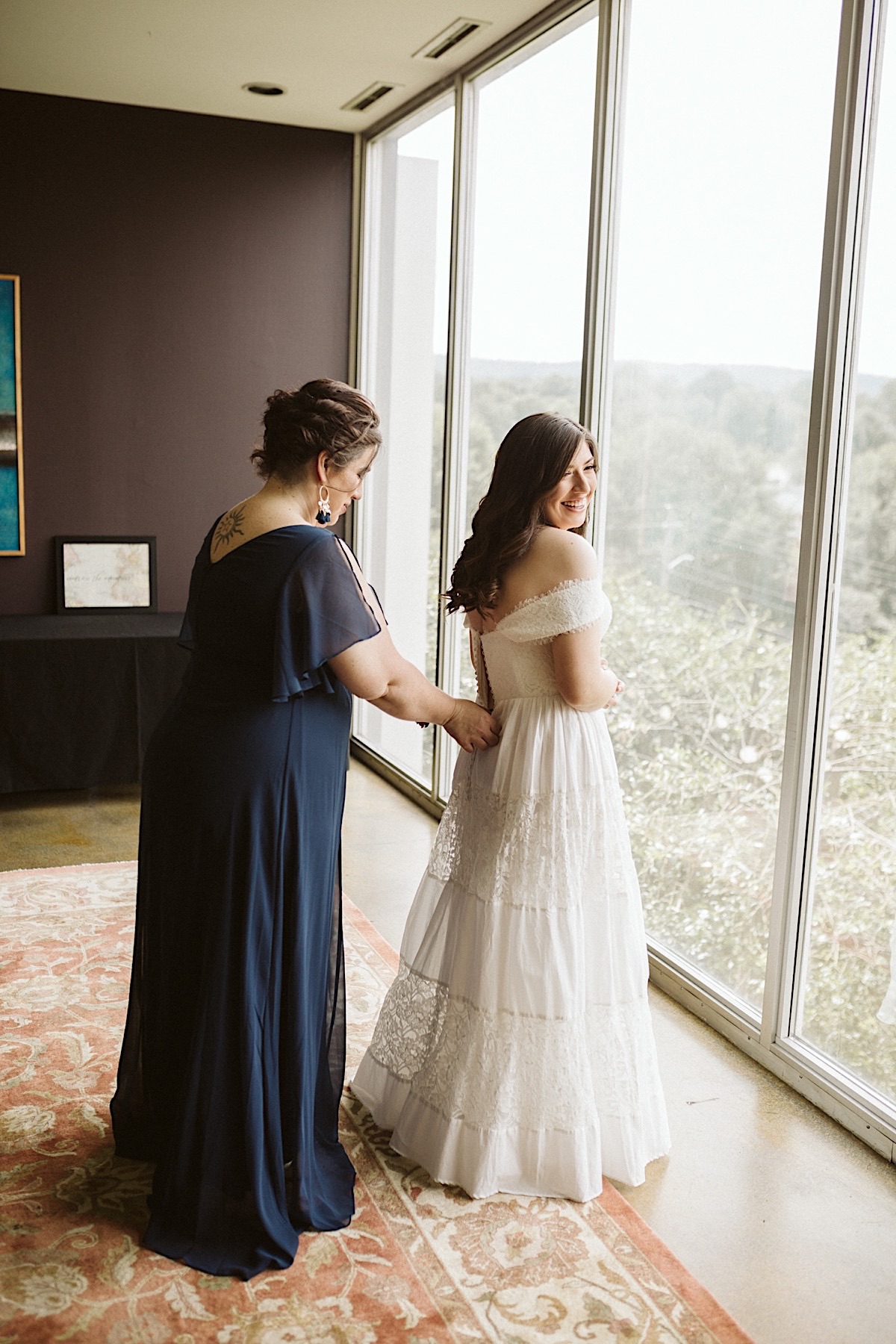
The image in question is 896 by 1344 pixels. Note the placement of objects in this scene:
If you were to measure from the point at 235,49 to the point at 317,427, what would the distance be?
3.16 m

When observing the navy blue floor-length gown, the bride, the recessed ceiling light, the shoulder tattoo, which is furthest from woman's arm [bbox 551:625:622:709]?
the recessed ceiling light

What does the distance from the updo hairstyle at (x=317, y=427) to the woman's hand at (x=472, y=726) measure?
1.86ft

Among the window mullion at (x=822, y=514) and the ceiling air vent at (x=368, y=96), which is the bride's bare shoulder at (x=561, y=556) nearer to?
the window mullion at (x=822, y=514)

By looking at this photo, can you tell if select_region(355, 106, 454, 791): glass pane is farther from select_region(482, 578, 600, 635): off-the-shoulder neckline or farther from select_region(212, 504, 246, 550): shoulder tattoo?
select_region(212, 504, 246, 550): shoulder tattoo

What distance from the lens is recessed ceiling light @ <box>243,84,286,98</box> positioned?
5227 millimetres

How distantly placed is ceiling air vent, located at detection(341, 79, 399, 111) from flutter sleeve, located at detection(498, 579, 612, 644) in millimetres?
3551

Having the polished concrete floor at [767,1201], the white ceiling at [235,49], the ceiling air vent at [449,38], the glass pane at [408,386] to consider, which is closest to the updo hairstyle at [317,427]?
the polished concrete floor at [767,1201]

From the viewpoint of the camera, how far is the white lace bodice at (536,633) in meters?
2.44

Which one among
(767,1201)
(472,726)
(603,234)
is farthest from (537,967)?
(603,234)

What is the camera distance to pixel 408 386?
5.70 metres

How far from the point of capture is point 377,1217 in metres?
2.42

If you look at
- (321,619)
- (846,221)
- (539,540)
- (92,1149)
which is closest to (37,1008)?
(92,1149)

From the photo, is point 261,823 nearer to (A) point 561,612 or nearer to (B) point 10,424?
(A) point 561,612

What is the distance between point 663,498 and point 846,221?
1.01m
